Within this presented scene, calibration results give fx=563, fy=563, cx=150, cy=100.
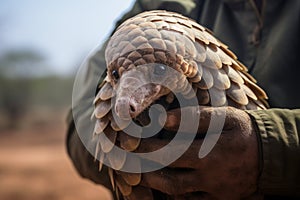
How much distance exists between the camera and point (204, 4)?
2.12 meters

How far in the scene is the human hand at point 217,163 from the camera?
56.2 inches

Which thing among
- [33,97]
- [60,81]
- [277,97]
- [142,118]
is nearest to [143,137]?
[142,118]

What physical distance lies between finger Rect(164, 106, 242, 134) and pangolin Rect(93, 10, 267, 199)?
0.04 m

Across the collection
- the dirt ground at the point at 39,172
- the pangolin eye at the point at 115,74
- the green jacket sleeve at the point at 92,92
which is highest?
the pangolin eye at the point at 115,74

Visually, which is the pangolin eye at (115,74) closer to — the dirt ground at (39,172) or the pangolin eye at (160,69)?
the pangolin eye at (160,69)

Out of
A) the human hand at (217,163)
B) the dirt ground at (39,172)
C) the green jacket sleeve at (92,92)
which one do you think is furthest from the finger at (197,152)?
the dirt ground at (39,172)

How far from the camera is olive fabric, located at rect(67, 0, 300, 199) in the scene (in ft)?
4.83

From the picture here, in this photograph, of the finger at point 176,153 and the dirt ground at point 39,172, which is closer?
the finger at point 176,153

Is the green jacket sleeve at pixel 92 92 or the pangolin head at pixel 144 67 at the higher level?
the pangolin head at pixel 144 67

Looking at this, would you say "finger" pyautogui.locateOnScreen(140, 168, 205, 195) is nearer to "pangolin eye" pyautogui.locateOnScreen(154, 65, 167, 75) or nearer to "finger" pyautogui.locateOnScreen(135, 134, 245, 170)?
"finger" pyautogui.locateOnScreen(135, 134, 245, 170)

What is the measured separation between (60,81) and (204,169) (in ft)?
79.2

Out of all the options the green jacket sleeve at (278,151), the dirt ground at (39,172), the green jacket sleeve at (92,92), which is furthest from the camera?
the dirt ground at (39,172)

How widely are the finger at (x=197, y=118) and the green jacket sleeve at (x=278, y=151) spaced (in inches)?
3.4

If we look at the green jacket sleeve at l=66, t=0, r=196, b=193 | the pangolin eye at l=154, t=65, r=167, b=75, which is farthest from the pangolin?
the green jacket sleeve at l=66, t=0, r=196, b=193
